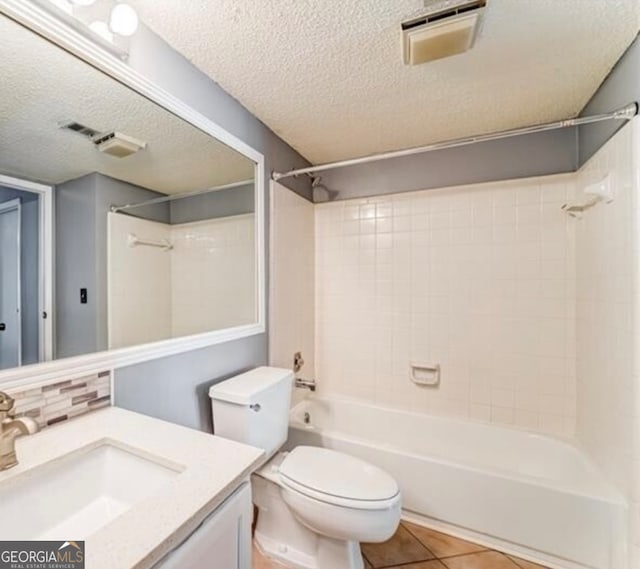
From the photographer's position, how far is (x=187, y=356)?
1.40m

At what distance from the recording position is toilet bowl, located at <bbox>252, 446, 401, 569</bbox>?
126 cm

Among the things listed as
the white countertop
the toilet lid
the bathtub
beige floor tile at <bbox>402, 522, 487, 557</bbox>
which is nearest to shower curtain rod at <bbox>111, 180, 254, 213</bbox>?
the white countertop

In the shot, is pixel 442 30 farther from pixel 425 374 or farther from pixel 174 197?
pixel 425 374

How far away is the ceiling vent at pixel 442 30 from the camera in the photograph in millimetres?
1091

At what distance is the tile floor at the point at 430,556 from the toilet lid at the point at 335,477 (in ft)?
1.50

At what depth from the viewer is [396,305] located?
2.33 meters

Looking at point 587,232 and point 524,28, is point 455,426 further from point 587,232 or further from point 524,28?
point 524,28

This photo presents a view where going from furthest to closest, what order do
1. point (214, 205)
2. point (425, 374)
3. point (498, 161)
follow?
1. point (425, 374)
2. point (498, 161)
3. point (214, 205)

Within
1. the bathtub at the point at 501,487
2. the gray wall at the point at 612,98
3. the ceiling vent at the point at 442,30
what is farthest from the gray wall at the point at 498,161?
the bathtub at the point at 501,487

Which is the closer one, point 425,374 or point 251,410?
point 251,410

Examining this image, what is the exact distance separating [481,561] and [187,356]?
1.63 metres

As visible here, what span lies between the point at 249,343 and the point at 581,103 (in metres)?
2.17

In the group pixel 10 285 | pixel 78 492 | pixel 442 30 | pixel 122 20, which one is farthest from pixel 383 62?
pixel 78 492

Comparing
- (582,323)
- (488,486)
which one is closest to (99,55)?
(488,486)
